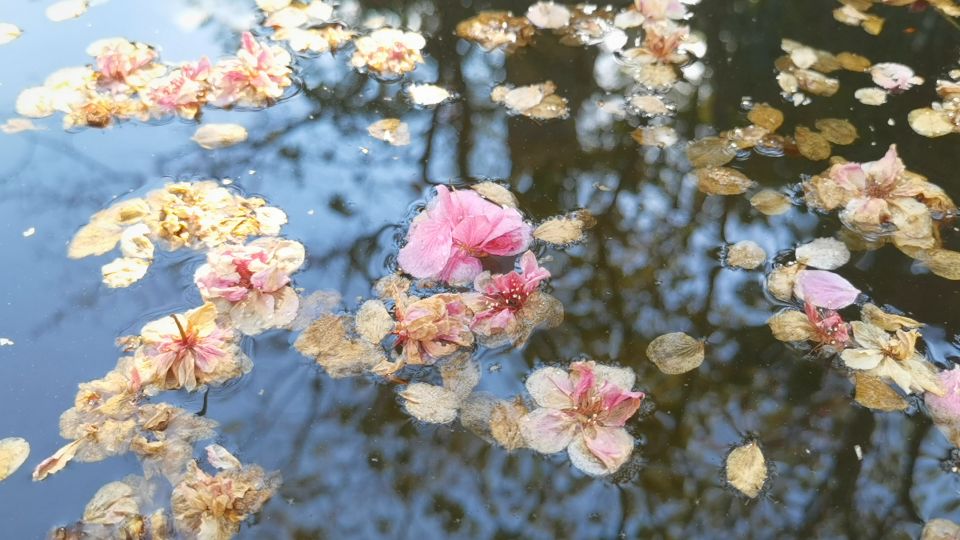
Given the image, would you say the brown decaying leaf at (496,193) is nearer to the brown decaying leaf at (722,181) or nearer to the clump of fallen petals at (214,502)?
the brown decaying leaf at (722,181)

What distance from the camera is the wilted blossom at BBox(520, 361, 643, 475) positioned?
4.34ft

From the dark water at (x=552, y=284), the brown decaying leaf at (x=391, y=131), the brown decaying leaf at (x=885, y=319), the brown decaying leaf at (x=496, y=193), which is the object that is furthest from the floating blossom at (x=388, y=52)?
the brown decaying leaf at (x=885, y=319)

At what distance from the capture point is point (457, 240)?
160cm

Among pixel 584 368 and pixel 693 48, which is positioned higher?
pixel 693 48

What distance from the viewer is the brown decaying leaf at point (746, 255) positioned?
1644 mm

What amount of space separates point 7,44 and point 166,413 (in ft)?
5.30

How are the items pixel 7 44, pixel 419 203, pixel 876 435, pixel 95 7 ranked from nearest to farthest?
pixel 876 435
pixel 419 203
pixel 7 44
pixel 95 7

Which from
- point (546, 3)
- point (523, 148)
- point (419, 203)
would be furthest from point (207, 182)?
point (546, 3)

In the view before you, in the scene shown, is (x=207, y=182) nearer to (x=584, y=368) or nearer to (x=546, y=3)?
(x=584, y=368)

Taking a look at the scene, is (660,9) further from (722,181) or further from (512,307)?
(512,307)

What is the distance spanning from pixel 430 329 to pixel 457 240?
0.27 meters

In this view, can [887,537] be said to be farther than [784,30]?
No

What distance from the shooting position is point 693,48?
2279 millimetres

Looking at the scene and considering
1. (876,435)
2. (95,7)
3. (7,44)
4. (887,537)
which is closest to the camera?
(887,537)
